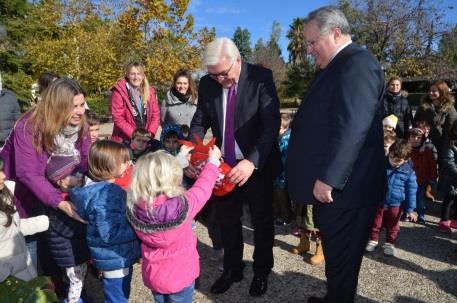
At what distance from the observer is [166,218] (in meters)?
2.17

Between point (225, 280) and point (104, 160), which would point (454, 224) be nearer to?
point (225, 280)

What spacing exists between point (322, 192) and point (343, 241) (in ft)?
1.52

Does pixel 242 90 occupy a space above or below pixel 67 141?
above

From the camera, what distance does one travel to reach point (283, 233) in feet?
15.8

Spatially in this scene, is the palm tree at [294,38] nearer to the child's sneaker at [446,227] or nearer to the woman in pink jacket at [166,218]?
the child's sneaker at [446,227]

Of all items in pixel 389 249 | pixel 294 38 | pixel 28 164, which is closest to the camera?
pixel 28 164

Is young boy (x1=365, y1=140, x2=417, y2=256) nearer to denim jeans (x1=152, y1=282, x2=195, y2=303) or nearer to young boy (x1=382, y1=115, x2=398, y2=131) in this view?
young boy (x1=382, y1=115, x2=398, y2=131)

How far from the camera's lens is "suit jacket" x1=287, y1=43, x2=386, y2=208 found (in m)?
2.17

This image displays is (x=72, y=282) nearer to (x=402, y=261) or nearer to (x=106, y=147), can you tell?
(x=106, y=147)

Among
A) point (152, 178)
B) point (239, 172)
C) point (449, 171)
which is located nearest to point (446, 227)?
point (449, 171)

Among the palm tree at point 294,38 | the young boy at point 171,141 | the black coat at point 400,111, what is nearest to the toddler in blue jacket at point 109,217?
the young boy at point 171,141

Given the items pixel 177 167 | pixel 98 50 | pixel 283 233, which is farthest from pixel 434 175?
pixel 98 50

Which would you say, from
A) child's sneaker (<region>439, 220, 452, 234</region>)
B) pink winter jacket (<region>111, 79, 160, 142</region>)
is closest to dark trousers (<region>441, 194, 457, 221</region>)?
child's sneaker (<region>439, 220, 452, 234</region>)

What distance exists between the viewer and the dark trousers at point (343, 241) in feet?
8.23
